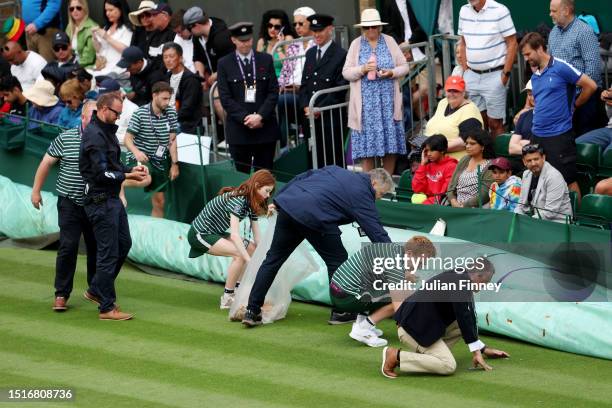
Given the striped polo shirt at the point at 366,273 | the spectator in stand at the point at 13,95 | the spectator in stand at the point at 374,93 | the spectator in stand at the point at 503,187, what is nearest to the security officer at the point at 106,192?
the striped polo shirt at the point at 366,273

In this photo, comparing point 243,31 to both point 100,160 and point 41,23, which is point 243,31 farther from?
point 41,23

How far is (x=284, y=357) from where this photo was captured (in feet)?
31.9

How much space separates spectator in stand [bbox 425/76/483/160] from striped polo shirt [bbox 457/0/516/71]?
524mm

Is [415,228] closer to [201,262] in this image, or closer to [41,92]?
[201,262]

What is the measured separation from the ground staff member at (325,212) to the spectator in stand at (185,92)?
4.46 m

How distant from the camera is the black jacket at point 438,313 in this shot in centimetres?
884

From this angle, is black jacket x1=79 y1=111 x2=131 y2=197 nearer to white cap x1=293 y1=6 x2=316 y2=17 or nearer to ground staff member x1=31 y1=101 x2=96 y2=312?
ground staff member x1=31 y1=101 x2=96 y2=312

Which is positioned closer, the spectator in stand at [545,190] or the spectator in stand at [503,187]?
the spectator in stand at [545,190]

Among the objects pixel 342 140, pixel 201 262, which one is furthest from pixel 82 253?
pixel 342 140

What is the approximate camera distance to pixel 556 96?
1190 cm

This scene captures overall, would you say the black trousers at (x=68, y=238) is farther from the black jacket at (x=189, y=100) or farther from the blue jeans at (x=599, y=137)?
the blue jeans at (x=599, y=137)

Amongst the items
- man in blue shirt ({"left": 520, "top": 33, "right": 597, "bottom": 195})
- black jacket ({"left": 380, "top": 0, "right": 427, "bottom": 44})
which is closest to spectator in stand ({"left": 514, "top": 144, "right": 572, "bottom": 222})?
man in blue shirt ({"left": 520, "top": 33, "right": 597, "bottom": 195})

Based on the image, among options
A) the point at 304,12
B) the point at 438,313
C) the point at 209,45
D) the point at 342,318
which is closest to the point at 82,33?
the point at 209,45

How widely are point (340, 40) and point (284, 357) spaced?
23.1 ft
